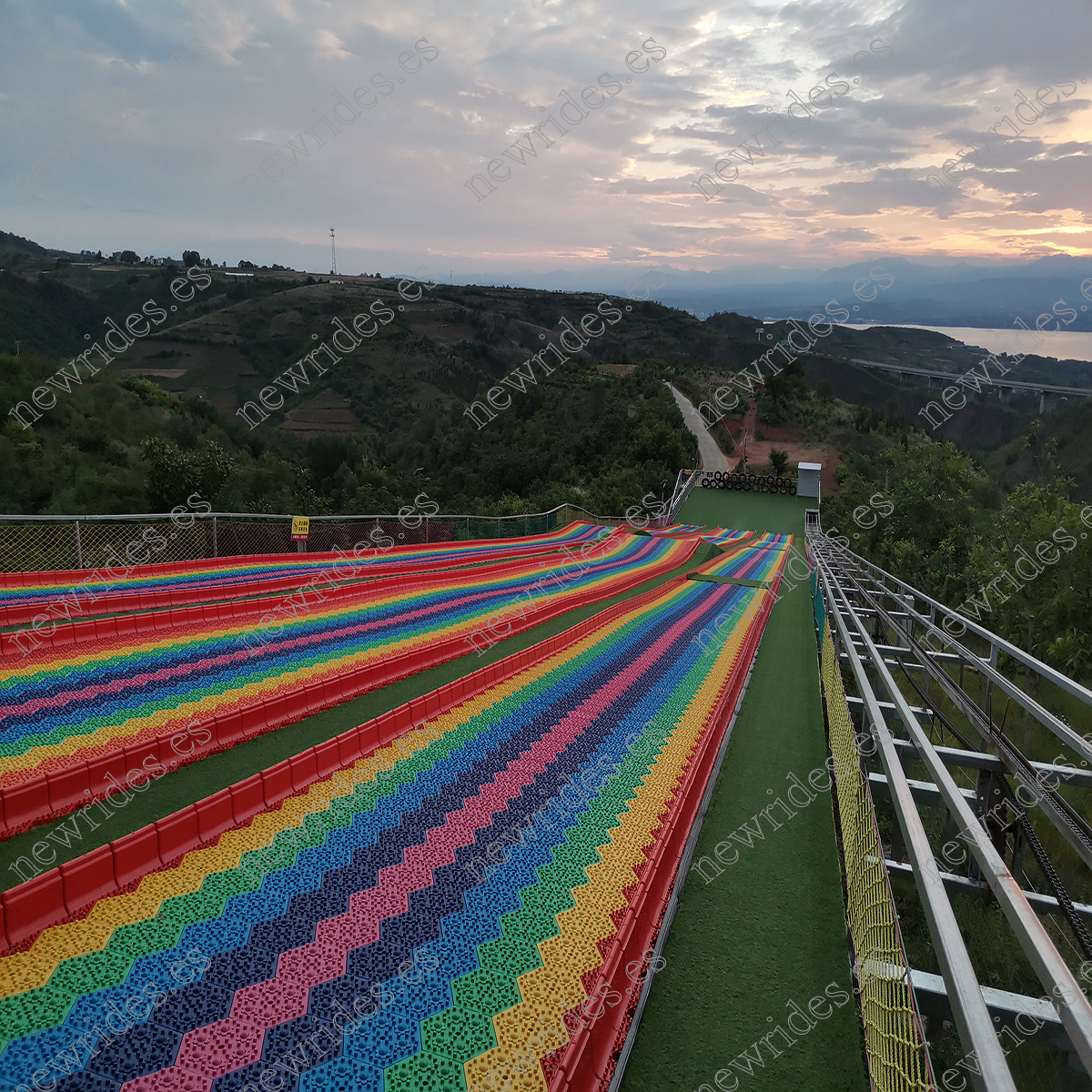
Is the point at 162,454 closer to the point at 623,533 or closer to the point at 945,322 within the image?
the point at 623,533

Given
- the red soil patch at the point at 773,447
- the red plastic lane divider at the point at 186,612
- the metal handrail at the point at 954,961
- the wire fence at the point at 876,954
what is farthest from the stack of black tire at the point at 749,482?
the metal handrail at the point at 954,961

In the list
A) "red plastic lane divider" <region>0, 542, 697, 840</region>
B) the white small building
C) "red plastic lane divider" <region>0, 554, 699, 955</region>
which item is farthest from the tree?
the white small building

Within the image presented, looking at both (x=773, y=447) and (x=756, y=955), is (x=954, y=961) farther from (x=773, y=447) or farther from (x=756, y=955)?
(x=773, y=447)

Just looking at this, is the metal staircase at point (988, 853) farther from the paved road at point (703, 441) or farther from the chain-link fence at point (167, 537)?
the paved road at point (703, 441)

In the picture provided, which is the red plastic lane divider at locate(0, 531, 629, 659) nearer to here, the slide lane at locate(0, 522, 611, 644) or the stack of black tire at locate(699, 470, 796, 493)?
the slide lane at locate(0, 522, 611, 644)

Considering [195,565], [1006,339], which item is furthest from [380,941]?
[1006,339]

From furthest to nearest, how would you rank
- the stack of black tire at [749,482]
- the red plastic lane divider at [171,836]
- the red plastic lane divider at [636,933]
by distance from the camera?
the stack of black tire at [749,482] < the red plastic lane divider at [171,836] < the red plastic lane divider at [636,933]
